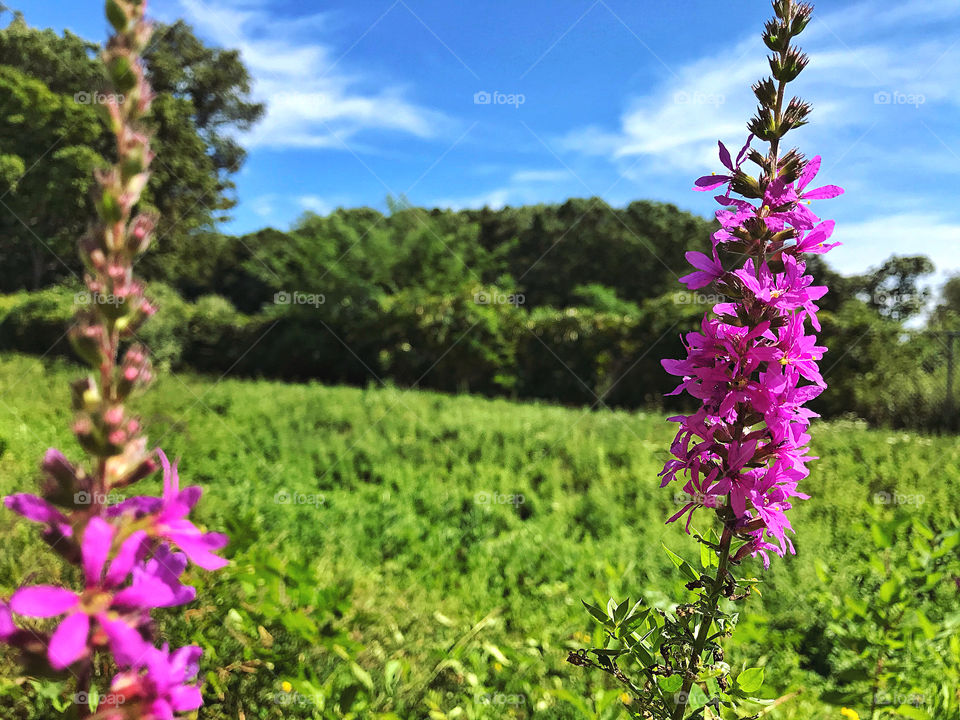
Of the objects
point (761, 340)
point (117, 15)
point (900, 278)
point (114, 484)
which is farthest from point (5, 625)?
point (900, 278)

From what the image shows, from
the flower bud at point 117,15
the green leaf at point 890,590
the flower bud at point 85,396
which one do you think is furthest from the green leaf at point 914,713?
the flower bud at point 117,15

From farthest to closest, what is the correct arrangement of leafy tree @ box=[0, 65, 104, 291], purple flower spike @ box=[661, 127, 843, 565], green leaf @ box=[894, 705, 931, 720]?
leafy tree @ box=[0, 65, 104, 291] < green leaf @ box=[894, 705, 931, 720] < purple flower spike @ box=[661, 127, 843, 565]

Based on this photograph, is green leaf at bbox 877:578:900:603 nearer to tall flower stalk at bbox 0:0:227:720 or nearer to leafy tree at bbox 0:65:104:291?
tall flower stalk at bbox 0:0:227:720

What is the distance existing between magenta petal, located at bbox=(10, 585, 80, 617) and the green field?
0.24 metres

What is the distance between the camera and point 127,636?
70 cm

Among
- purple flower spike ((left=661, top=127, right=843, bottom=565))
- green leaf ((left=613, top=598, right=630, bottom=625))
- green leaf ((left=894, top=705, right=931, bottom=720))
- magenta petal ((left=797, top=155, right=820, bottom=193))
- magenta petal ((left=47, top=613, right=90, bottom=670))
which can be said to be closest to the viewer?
magenta petal ((left=47, top=613, right=90, bottom=670))

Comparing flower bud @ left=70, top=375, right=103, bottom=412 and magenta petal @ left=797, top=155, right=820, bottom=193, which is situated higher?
magenta petal @ left=797, top=155, right=820, bottom=193

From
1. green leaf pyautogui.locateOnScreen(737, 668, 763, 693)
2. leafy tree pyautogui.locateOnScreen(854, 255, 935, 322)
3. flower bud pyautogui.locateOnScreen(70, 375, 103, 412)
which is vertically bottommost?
green leaf pyautogui.locateOnScreen(737, 668, 763, 693)

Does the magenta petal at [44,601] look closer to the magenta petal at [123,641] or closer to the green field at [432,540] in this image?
the magenta petal at [123,641]

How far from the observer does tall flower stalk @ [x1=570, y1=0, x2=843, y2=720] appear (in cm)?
134

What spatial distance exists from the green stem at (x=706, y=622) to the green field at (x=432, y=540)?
0.41 metres

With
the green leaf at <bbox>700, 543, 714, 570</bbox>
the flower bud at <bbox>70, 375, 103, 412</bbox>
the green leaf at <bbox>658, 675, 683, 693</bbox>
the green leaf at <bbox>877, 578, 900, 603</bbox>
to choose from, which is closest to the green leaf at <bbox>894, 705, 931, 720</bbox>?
the green leaf at <bbox>877, 578, 900, 603</bbox>

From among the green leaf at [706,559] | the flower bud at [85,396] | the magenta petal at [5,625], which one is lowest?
the green leaf at [706,559]

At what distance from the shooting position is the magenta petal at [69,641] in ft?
2.18
